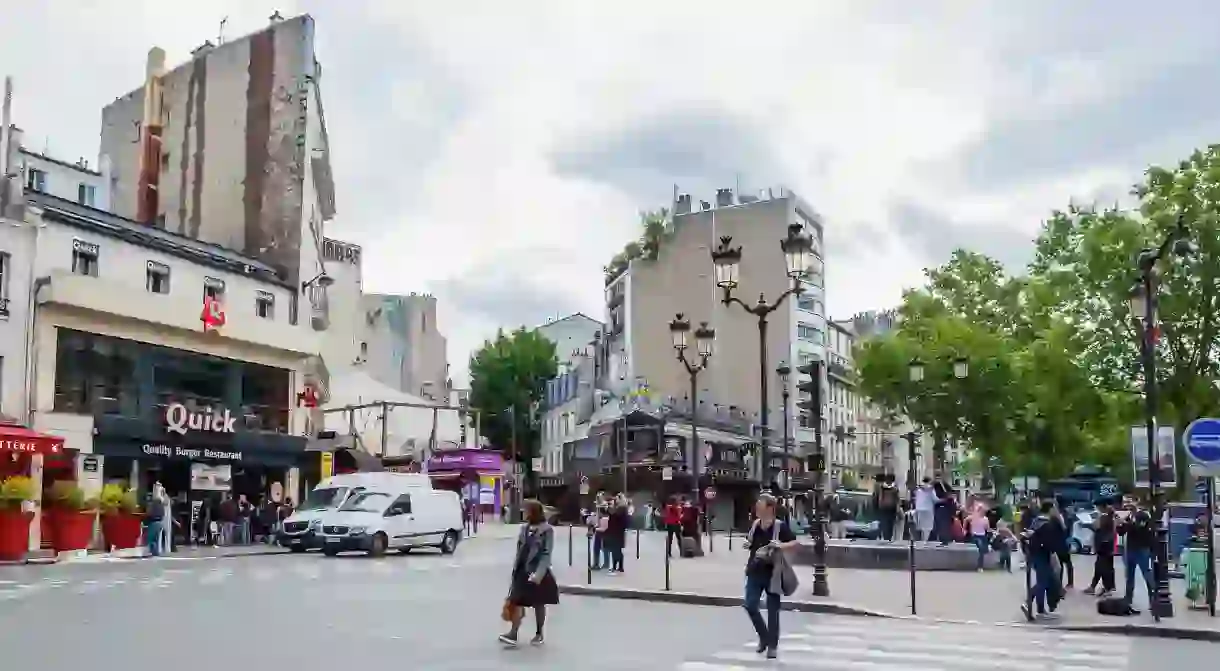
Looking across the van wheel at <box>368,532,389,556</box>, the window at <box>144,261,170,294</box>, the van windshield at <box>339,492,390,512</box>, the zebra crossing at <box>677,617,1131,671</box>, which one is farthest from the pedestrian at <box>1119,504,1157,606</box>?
the window at <box>144,261,170,294</box>

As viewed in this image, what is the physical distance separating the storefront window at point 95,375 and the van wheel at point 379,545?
9.73m

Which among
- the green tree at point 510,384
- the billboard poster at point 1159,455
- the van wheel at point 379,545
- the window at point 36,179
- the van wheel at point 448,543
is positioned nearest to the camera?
the billboard poster at point 1159,455

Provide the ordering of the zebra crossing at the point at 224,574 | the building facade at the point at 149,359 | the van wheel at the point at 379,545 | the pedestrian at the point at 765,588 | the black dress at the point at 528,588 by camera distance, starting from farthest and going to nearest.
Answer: the building facade at the point at 149,359, the van wheel at the point at 379,545, the zebra crossing at the point at 224,574, the black dress at the point at 528,588, the pedestrian at the point at 765,588

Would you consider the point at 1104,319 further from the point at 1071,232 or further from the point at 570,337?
the point at 570,337

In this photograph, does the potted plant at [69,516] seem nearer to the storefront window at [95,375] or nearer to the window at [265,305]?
the storefront window at [95,375]

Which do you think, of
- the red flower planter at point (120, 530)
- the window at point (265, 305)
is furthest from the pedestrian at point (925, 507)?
the window at point (265, 305)

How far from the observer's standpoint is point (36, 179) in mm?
48219

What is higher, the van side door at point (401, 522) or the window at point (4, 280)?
the window at point (4, 280)

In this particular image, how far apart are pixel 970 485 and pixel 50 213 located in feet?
388

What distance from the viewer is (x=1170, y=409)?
4122 centimetres

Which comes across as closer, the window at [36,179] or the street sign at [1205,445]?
the street sign at [1205,445]

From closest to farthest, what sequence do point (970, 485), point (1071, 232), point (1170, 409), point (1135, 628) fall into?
point (1135, 628) → point (1170, 409) → point (1071, 232) → point (970, 485)

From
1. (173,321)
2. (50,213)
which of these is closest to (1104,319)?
(173,321)

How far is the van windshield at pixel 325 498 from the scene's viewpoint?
1328 inches
